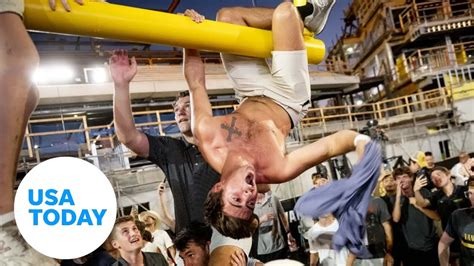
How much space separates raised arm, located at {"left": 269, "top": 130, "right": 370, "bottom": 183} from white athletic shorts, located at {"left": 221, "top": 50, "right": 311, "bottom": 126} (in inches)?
5.0

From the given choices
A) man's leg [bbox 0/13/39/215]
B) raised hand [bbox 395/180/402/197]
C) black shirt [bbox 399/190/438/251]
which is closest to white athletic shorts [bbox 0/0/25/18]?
man's leg [bbox 0/13/39/215]

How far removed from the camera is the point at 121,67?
0.94 metres

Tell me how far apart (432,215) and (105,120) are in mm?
2002

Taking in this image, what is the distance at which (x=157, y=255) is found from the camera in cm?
123

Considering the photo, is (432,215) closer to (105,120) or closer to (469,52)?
(105,120)

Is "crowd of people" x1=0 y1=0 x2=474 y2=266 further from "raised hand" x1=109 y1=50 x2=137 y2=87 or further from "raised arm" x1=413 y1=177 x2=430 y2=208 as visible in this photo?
"raised arm" x1=413 y1=177 x2=430 y2=208

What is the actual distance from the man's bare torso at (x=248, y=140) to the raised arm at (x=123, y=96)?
0.69ft

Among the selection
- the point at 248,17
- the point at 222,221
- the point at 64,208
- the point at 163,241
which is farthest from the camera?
the point at 163,241

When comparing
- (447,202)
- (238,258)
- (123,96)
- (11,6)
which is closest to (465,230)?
(447,202)

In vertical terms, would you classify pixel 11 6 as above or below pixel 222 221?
above

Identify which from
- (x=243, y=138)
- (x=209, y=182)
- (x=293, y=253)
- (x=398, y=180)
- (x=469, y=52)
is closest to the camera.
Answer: (x=243, y=138)

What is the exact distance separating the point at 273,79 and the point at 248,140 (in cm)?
19

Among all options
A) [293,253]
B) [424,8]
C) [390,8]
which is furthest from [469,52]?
[293,253]

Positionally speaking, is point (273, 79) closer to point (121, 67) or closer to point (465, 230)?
point (121, 67)
